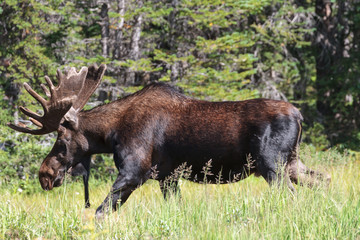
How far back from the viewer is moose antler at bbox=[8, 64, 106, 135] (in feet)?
20.3

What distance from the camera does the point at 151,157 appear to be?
5.83m

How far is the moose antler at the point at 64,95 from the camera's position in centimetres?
618

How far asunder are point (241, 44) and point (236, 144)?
5893 millimetres

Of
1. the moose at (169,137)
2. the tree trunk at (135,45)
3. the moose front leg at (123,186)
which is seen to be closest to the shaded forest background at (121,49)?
the tree trunk at (135,45)

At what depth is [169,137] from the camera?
19.2ft

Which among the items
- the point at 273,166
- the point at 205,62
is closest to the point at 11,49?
the point at 205,62

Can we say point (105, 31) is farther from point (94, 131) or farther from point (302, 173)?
point (302, 173)

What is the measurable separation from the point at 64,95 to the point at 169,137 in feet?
4.72

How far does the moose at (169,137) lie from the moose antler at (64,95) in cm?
1

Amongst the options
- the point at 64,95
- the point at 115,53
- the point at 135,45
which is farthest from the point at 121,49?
the point at 64,95

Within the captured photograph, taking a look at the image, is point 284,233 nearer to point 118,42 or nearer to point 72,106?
point 72,106

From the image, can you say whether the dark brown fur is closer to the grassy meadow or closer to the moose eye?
the moose eye

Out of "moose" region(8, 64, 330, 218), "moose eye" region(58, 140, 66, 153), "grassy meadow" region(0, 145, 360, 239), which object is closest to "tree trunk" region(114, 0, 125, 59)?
"moose" region(8, 64, 330, 218)

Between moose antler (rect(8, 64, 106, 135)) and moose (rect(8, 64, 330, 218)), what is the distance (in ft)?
0.04
